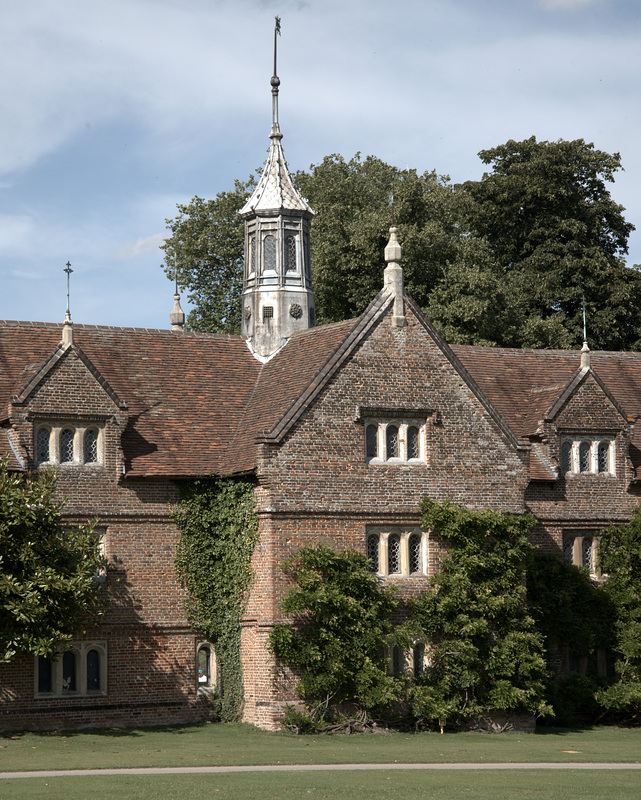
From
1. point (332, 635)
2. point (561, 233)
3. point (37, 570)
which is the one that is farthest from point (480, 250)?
point (37, 570)

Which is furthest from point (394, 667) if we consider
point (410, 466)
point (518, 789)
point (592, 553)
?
point (518, 789)

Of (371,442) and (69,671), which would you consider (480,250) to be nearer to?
(371,442)

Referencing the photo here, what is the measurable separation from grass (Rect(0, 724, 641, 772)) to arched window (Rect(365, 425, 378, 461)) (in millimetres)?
6959

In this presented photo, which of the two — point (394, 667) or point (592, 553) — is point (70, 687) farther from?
point (592, 553)

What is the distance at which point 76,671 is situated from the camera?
32.4 m

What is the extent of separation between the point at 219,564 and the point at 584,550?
10868 mm

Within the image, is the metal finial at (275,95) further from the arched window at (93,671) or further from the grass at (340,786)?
the grass at (340,786)

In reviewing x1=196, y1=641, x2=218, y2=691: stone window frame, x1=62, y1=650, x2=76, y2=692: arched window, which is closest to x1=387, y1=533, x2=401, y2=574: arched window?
x1=196, y1=641, x2=218, y2=691: stone window frame

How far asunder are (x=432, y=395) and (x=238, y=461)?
5.29 metres

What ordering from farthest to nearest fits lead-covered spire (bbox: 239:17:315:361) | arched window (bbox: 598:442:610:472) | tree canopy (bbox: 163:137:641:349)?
tree canopy (bbox: 163:137:641:349) < lead-covered spire (bbox: 239:17:315:361) < arched window (bbox: 598:442:610:472)

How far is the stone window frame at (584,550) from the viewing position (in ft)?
123

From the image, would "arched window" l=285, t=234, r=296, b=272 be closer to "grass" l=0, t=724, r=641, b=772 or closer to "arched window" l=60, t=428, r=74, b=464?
"arched window" l=60, t=428, r=74, b=464

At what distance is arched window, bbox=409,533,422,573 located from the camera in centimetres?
3369

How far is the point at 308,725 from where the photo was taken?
31156 millimetres
